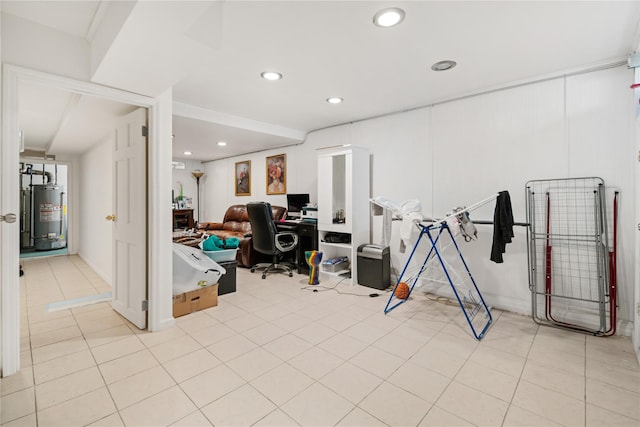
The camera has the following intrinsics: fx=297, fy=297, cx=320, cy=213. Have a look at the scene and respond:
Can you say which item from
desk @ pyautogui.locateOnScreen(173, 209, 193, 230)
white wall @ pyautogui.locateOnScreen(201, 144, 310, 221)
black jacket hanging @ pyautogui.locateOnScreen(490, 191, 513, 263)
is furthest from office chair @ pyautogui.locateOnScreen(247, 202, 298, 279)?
desk @ pyautogui.locateOnScreen(173, 209, 193, 230)

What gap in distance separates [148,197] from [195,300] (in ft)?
3.82

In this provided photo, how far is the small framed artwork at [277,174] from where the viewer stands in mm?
5680

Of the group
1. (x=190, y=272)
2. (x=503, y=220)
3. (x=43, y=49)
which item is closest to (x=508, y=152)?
(x=503, y=220)

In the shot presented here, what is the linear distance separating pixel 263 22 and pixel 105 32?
1.00 m

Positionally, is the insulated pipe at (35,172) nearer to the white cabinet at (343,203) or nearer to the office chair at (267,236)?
the office chair at (267,236)

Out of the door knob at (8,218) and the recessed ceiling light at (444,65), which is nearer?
the door knob at (8,218)

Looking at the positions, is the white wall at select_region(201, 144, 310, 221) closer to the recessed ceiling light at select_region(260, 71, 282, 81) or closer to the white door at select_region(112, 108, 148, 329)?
the recessed ceiling light at select_region(260, 71, 282, 81)

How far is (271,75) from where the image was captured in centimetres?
287

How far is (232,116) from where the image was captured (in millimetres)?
4207

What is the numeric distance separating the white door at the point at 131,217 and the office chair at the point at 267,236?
68.2 inches

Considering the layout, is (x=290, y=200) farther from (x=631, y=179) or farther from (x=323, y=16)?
(x=631, y=179)

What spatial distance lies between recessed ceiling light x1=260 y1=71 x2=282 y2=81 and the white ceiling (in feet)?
0.21

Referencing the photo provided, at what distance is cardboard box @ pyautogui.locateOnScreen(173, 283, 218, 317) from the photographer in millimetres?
2963

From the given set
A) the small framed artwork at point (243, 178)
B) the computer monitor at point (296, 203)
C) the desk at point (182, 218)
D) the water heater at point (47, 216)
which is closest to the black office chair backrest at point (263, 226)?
the computer monitor at point (296, 203)
